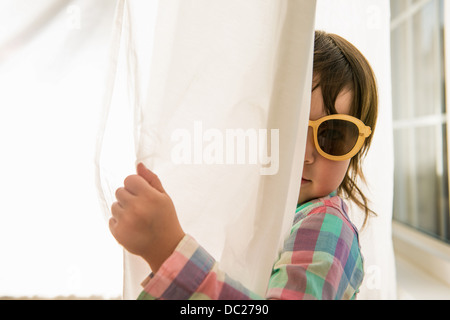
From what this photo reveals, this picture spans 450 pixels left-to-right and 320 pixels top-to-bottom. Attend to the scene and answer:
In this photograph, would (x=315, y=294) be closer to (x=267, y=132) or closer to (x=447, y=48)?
(x=267, y=132)

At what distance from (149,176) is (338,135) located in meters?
0.33

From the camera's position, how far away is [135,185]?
43 cm

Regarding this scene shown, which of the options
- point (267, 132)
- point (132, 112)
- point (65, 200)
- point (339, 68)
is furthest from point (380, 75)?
point (65, 200)

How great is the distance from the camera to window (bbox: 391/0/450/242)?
127 centimetres

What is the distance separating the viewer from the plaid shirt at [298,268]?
0.42 m

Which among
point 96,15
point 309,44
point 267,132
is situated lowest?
point 267,132

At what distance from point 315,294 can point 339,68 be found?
1.25ft

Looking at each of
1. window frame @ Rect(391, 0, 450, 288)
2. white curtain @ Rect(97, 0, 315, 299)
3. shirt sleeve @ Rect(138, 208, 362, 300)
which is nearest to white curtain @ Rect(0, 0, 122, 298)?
white curtain @ Rect(97, 0, 315, 299)

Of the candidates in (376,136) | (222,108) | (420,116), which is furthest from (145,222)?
(420,116)

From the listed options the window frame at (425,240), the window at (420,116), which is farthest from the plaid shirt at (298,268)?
the window at (420,116)

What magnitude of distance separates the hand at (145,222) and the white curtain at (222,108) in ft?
0.14

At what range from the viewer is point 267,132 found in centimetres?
48

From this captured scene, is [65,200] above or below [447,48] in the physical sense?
below

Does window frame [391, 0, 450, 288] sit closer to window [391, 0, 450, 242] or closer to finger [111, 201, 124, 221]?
window [391, 0, 450, 242]
